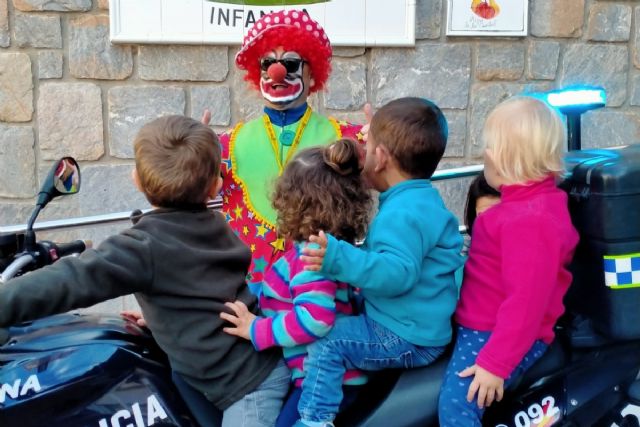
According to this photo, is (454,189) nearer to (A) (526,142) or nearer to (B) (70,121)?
(B) (70,121)

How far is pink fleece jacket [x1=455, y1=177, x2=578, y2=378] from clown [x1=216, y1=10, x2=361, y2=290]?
0.85 m

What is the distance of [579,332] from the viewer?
5.76ft

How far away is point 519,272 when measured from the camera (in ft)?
5.24

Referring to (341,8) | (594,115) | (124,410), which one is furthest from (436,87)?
(124,410)

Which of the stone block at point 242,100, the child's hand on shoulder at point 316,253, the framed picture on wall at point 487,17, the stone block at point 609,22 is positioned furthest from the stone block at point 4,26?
the stone block at point 609,22

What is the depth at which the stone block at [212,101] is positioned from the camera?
419cm

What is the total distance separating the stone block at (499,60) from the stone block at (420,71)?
0.07 metres

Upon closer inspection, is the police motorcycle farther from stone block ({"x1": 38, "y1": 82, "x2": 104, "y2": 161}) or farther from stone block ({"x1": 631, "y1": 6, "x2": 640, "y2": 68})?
stone block ({"x1": 631, "y1": 6, "x2": 640, "y2": 68})

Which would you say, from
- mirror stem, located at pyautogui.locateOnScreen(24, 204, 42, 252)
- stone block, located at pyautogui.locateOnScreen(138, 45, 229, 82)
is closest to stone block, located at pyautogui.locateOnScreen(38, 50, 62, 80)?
stone block, located at pyautogui.locateOnScreen(138, 45, 229, 82)

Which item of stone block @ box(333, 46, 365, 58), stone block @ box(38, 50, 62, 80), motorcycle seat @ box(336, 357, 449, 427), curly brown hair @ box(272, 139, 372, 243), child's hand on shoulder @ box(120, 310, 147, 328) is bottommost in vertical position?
motorcycle seat @ box(336, 357, 449, 427)

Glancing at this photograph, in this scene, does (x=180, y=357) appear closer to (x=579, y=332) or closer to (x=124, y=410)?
(x=124, y=410)

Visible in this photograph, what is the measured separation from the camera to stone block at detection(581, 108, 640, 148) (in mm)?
4414

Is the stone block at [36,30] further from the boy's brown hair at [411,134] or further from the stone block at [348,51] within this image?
the boy's brown hair at [411,134]

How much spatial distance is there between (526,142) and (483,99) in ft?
8.84
